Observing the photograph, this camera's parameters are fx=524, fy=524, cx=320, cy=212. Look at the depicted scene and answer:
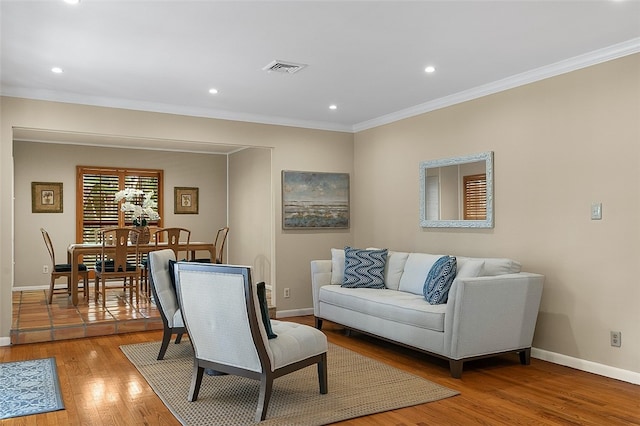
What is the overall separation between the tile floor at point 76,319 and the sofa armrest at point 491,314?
337 cm

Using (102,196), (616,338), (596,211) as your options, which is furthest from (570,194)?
(102,196)

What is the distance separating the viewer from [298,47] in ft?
12.8

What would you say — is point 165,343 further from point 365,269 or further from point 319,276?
point 365,269

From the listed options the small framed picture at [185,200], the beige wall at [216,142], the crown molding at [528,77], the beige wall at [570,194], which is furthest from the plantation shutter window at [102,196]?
the beige wall at [570,194]

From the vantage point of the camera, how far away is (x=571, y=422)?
3129mm

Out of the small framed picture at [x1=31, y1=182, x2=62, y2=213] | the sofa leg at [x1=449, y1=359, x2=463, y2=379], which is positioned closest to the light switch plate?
the sofa leg at [x1=449, y1=359, x2=463, y2=379]

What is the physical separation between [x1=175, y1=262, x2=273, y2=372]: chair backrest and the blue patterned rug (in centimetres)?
103

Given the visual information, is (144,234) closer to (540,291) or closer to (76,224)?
(76,224)

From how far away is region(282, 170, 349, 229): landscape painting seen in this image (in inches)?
261

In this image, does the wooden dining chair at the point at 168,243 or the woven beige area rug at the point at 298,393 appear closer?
the woven beige area rug at the point at 298,393

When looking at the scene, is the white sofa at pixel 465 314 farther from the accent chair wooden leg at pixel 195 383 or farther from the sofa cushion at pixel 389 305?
the accent chair wooden leg at pixel 195 383

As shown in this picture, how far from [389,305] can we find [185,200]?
5707mm

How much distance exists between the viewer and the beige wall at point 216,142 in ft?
16.4

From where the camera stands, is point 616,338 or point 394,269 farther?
point 394,269
